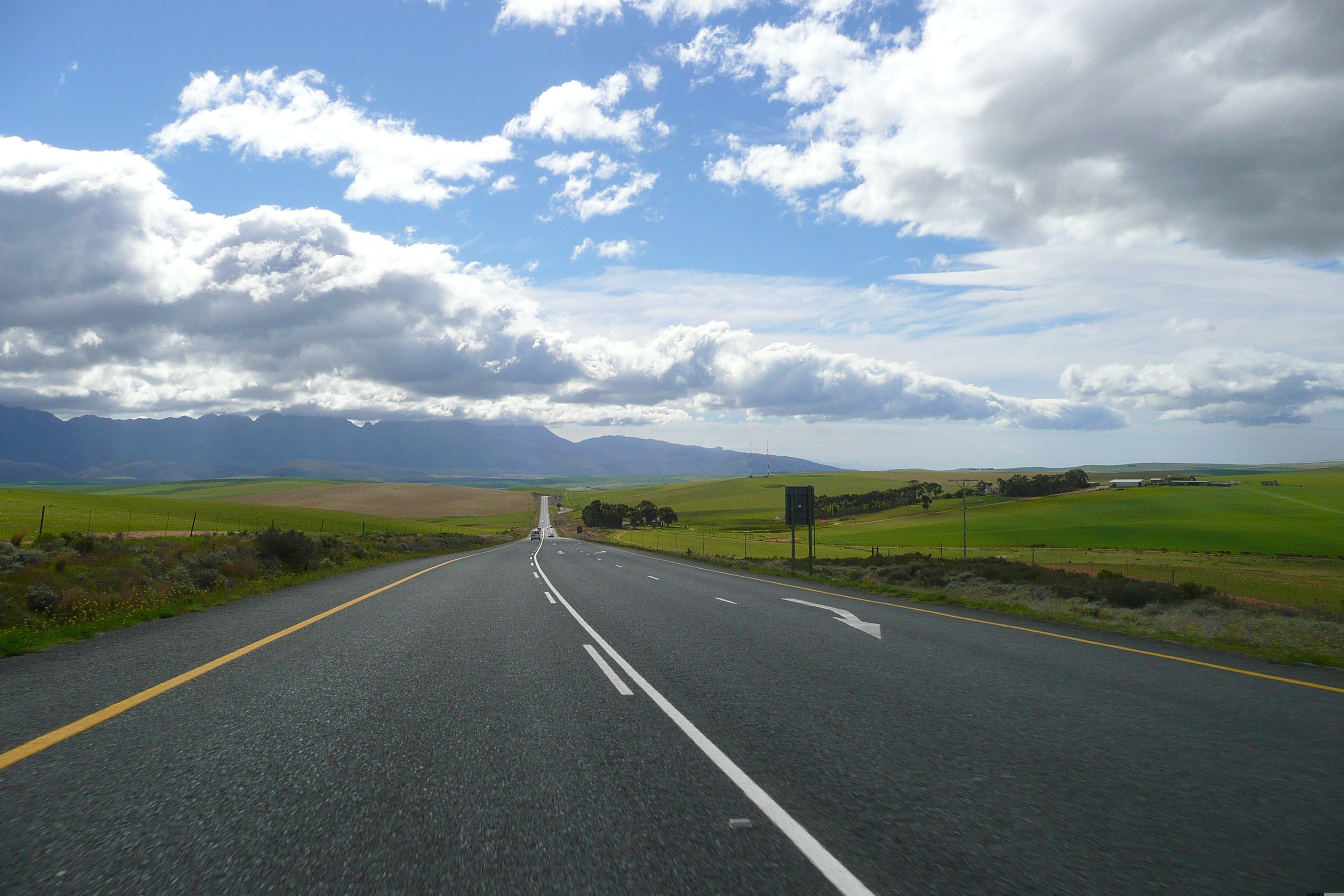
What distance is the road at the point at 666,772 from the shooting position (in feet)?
11.1

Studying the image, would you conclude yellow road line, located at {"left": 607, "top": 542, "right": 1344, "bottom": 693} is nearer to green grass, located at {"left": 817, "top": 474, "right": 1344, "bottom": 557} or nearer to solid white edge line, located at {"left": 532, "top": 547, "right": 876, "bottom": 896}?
solid white edge line, located at {"left": 532, "top": 547, "right": 876, "bottom": 896}

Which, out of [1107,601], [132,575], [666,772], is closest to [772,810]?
[666,772]

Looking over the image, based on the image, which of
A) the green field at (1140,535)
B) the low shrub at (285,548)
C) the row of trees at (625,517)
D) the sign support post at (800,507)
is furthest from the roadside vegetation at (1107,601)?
the row of trees at (625,517)

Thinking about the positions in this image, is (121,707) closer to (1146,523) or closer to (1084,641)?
(1084,641)

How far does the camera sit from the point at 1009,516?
86062 millimetres

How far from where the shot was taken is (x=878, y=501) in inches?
4862

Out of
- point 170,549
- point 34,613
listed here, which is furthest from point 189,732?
point 170,549

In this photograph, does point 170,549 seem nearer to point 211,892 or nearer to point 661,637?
point 661,637

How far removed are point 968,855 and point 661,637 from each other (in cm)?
759

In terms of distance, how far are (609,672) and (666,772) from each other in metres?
3.57

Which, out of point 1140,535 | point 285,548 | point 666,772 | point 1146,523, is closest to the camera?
point 666,772

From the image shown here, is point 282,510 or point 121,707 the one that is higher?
point 121,707

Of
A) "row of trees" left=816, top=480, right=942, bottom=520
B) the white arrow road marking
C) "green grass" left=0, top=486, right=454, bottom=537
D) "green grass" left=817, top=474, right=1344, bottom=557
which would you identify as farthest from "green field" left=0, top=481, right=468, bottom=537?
"row of trees" left=816, top=480, right=942, bottom=520

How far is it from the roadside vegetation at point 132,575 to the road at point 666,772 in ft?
9.03
